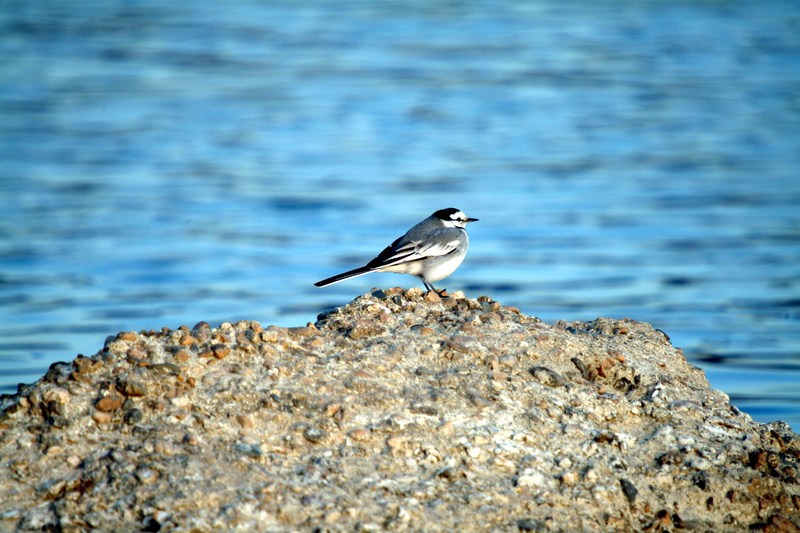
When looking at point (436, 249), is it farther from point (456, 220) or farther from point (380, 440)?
point (380, 440)

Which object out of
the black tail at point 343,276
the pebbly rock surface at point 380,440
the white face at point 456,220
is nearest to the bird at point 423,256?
the black tail at point 343,276

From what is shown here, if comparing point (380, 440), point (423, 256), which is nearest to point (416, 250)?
point (423, 256)

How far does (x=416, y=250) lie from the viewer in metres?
9.11

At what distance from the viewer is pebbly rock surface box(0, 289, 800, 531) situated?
5148mm

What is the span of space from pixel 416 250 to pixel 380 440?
362 cm

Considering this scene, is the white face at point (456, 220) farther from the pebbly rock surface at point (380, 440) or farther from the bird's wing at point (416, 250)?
the pebbly rock surface at point (380, 440)

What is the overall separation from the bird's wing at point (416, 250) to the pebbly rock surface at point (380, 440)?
2236 mm

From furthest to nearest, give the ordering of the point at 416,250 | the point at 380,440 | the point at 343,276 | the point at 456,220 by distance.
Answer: the point at 456,220 < the point at 416,250 < the point at 343,276 < the point at 380,440

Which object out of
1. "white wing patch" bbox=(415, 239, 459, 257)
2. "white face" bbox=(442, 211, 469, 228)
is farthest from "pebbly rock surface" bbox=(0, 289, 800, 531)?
"white face" bbox=(442, 211, 469, 228)

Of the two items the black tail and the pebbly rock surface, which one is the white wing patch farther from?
the pebbly rock surface

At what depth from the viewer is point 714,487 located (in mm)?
5688

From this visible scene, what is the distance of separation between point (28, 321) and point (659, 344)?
8982 millimetres

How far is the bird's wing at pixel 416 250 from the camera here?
29.6 ft

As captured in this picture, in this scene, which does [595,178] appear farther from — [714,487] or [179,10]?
[179,10]
